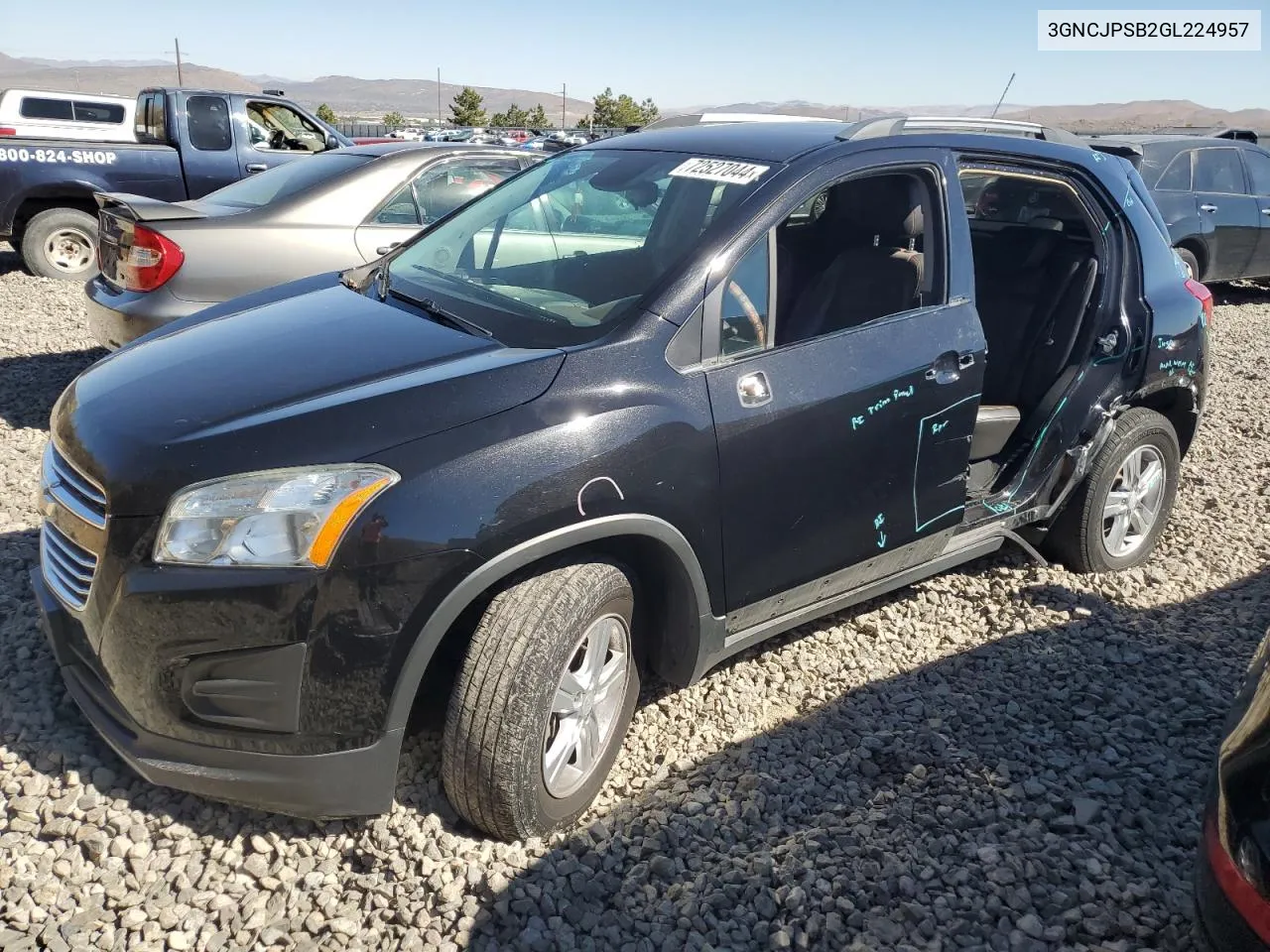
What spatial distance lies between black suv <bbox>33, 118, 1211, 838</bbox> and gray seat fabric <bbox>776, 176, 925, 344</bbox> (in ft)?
0.04

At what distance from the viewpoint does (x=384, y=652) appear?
90.4 inches

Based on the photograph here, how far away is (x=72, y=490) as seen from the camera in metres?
2.55

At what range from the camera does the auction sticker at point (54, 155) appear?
9086 mm

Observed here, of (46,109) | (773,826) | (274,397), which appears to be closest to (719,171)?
(274,397)

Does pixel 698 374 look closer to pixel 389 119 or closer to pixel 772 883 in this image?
pixel 772 883

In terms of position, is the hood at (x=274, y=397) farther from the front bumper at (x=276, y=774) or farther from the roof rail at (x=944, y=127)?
the roof rail at (x=944, y=127)

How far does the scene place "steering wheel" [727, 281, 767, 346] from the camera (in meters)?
2.94

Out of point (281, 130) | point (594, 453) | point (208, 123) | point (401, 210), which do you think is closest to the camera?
point (594, 453)

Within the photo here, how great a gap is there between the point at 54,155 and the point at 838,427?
8.96 meters

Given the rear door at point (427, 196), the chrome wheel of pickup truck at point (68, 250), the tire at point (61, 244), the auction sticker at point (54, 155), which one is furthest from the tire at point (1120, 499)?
the chrome wheel of pickup truck at point (68, 250)

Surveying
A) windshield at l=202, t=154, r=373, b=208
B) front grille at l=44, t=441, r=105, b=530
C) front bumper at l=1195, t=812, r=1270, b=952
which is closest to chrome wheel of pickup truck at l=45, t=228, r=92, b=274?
windshield at l=202, t=154, r=373, b=208

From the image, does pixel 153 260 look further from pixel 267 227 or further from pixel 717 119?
pixel 717 119

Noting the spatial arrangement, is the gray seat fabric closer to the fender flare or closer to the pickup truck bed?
the fender flare

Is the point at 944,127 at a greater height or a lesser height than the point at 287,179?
greater
